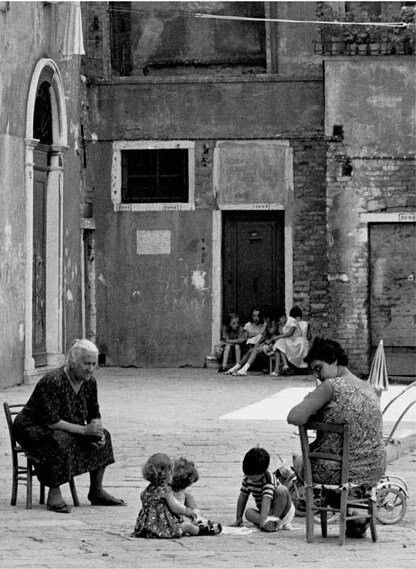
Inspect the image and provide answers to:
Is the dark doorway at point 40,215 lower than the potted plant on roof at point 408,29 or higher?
lower

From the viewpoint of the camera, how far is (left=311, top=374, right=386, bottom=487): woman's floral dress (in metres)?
9.26

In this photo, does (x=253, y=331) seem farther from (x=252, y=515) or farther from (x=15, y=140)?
(x=252, y=515)

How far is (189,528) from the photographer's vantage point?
9.34m

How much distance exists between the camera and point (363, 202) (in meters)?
22.5

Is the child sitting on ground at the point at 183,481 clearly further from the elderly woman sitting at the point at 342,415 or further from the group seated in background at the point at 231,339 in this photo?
the group seated in background at the point at 231,339

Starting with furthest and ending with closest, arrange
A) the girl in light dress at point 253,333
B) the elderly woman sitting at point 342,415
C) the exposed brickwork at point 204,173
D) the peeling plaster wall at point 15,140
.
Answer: the exposed brickwork at point 204,173, the girl in light dress at point 253,333, the peeling plaster wall at point 15,140, the elderly woman sitting at point 342,415

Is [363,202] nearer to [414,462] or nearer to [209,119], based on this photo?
[209,119]

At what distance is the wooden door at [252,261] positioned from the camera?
2430 cm

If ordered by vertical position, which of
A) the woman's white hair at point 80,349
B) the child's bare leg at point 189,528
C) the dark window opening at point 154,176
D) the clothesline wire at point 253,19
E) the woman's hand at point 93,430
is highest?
the clothesline wire at point 253,19

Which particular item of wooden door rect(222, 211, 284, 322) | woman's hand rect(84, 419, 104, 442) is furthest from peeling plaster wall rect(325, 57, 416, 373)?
woman's hand rect(84, 419, 104, 442)

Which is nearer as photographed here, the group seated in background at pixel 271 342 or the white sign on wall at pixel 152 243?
the group seated in background at pixel 271 342

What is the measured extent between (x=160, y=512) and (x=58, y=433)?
60.3 inches

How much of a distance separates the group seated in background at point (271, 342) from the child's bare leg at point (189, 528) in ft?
44.4

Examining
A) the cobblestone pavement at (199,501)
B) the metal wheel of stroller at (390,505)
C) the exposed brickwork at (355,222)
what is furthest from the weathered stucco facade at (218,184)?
the metal wheel of stroller at (390,505)
